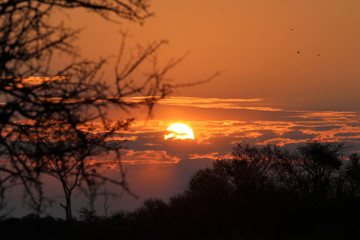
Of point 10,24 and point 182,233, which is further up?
point 10,24

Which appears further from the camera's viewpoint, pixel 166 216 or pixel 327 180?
pixel 327 180

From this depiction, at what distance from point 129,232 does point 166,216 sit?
2.05 m

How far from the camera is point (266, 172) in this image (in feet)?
124

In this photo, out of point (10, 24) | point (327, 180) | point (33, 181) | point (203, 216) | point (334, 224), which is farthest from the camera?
point (327, 180)

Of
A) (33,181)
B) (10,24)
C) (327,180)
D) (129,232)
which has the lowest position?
(327,180)

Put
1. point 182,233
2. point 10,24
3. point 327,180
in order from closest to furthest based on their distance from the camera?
point 10,24
point 182,233
point 327,180

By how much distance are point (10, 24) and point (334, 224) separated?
40.9ft

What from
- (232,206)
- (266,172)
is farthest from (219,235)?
(266,172)

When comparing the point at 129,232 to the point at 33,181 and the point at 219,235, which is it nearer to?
the point at 219,235

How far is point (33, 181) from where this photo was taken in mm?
5078

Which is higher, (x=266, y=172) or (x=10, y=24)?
(x=10, y=24)

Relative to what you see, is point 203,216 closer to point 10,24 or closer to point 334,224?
point 334,224

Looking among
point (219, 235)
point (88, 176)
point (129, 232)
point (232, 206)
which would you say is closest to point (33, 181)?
point (88, 176)

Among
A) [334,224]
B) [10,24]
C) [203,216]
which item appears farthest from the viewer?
[203,216]
